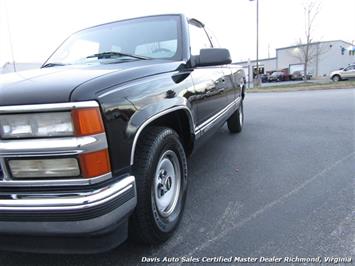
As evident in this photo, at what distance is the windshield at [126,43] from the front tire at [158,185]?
0.98m

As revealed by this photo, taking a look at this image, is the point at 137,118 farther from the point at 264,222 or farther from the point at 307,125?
the point at 307,125

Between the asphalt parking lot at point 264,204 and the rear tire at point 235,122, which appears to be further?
the rear tire at point 235,122

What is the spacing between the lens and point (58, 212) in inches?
62.5

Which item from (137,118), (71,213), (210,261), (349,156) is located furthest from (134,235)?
(349,156)

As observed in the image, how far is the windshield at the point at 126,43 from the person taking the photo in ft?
9.82

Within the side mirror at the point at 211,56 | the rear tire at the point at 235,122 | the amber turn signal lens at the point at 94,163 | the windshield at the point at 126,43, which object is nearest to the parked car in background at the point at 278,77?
the rear tire at the point at 235,122

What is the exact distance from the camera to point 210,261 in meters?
2.13

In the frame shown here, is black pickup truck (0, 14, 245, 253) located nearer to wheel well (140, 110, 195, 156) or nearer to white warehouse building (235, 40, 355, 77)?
wheel well (140, 110, 195, 156)

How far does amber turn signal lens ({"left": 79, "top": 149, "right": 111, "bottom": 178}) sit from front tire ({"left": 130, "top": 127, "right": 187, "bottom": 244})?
1.07 ft

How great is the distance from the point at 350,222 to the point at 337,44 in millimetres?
50415

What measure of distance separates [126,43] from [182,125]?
1102 mm

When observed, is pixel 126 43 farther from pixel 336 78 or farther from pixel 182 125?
pixel 336 78

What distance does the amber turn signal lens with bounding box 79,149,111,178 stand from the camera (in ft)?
5.27

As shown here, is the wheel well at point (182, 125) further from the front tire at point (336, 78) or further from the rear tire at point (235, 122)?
the front tire at point (336, 78)
